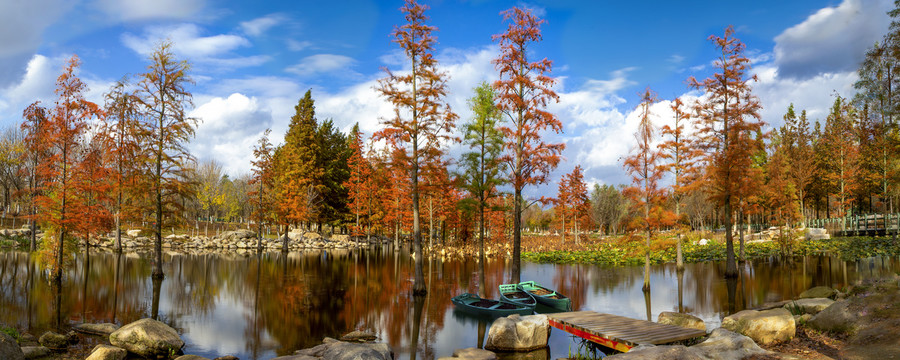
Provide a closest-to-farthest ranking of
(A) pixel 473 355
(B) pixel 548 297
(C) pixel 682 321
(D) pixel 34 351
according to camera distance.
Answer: (D) pixel 34 351 → (A) pixel 473 355 → (C) pixel 682 321 → (B) pixel 548 297

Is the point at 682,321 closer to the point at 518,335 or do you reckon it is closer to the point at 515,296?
the point at 518,335

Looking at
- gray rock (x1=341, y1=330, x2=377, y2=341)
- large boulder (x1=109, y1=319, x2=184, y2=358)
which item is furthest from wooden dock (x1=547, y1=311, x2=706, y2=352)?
large boulder (x1=109, y1=319, x2=184, y2=358)

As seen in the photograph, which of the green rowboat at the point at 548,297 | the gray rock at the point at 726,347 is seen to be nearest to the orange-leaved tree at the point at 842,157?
the green rowboat at the point at 548,297

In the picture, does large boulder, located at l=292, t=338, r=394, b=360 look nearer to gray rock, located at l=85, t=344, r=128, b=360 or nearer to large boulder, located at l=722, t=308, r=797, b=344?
gray rock, located at l=85, t=344, r=128, b=360

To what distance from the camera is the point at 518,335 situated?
14.2 meters

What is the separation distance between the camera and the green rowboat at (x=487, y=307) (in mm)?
18125

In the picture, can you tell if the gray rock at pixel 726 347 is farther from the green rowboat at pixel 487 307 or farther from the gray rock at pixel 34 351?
the gray rock at pixel 34 351

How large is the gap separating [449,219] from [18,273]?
106ft

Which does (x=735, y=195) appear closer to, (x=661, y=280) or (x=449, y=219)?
(x=661, y=280)

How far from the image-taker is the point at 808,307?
1641 centimetres

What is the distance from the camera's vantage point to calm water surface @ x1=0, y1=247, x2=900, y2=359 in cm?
1614

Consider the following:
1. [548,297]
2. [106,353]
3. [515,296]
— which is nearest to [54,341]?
[106,353]

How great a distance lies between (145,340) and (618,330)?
41.2 ft

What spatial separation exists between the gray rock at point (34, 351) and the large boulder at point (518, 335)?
1131cm
